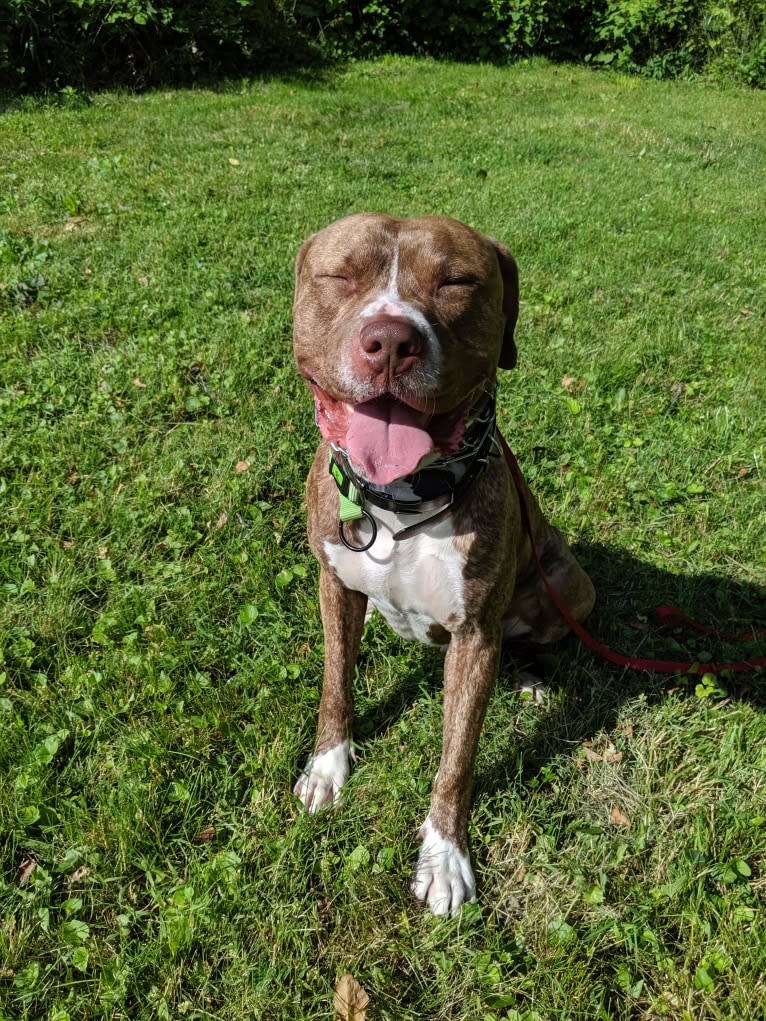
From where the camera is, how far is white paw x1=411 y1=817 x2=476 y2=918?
7.65 ft

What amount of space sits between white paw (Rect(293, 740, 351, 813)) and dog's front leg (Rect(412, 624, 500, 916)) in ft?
1.24

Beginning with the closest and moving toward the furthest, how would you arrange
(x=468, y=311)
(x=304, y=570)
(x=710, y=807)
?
(x=468, y=311)
(x=710, y=807)
(x=304, y=570)

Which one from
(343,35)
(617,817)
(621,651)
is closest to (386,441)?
(617,817)

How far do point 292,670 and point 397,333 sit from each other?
1.64m

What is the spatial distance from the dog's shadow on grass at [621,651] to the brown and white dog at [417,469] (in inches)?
20.5

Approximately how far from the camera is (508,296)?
2490mm

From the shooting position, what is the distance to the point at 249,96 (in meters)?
10.4

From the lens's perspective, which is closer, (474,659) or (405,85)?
(474,659)

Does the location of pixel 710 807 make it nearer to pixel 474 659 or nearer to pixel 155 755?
pixel 474 659

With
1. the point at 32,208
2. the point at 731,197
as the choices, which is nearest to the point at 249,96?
the point at 32,208

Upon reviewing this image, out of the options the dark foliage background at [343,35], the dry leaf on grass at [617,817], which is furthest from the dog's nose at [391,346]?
the dark foliage background at [343,35]

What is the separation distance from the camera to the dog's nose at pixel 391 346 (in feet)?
6.15

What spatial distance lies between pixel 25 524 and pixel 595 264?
495 cm

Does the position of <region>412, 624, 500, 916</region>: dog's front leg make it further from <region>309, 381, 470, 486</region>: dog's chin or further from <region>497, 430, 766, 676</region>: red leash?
<region>309, 381, 470, 486</region>: dog's chin
